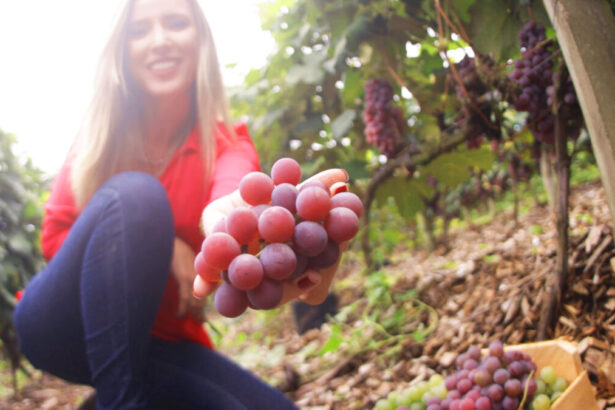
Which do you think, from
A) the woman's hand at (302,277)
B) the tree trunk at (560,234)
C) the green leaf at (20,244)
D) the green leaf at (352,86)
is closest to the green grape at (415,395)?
the tree trunk at (560,234)

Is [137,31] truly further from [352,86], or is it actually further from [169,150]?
[352,86]

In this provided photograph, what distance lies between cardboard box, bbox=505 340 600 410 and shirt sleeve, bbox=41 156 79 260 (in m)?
1.25

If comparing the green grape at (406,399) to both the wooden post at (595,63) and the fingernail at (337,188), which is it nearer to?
the wooden post at (595,63)

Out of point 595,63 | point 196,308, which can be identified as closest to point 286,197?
point 595,63

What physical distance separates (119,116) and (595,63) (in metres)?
1.13

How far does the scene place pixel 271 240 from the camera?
50 centimetres

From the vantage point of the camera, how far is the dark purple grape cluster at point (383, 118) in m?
1.82

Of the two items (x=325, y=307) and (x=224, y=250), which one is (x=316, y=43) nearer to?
(x=325, y=307)

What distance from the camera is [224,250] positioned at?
19.6 inches

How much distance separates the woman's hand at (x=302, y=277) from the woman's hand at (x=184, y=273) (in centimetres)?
63

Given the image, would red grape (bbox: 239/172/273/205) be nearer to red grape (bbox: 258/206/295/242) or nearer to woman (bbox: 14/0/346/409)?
red grape (bbox: 258/206/295/242)

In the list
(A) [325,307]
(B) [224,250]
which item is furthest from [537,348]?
(A) [325,307]

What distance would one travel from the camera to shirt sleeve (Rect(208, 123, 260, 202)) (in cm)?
101

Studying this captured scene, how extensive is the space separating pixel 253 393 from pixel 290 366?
1.84 ft
